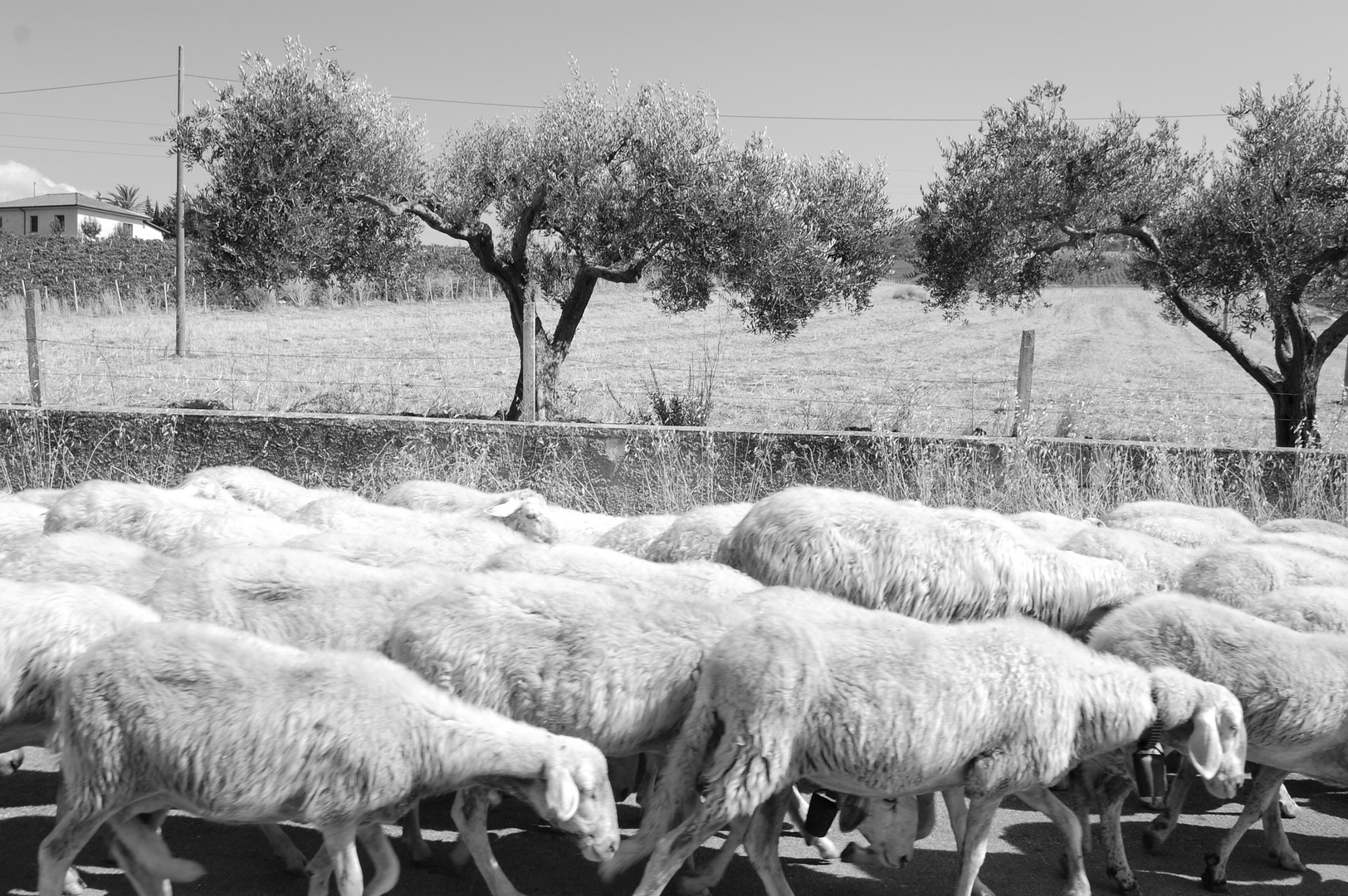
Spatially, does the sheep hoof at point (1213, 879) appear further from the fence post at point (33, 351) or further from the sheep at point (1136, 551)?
the fence post at point (33, 351)

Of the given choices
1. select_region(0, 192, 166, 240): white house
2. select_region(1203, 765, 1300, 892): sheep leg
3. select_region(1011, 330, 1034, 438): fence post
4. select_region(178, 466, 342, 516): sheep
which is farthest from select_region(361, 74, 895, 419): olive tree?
select_region(0, 192, 166, 240): white house

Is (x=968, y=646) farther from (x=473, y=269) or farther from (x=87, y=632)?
(x=473, y=269)

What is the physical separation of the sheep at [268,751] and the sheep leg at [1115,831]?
84.7 inches

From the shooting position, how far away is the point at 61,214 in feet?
235

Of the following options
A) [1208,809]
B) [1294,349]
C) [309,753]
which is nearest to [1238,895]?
[1208,809]

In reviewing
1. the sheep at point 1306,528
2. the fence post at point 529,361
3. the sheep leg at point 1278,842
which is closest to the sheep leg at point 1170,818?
the sheep leg at point 1278,842

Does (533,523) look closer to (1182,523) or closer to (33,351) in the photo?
(1182,523)

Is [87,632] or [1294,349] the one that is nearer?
[87,632]

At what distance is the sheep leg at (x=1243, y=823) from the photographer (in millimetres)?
4617

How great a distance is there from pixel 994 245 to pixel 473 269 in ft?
98.0

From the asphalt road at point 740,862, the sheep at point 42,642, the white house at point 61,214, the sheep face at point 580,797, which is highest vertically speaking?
the white house at point 61,214

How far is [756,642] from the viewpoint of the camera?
13.2 ft

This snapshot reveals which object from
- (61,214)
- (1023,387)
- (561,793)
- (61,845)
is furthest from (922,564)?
(61,214)

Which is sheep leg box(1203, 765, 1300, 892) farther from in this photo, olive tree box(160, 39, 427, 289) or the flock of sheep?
olive tree box(160, 39, 427, 289)
